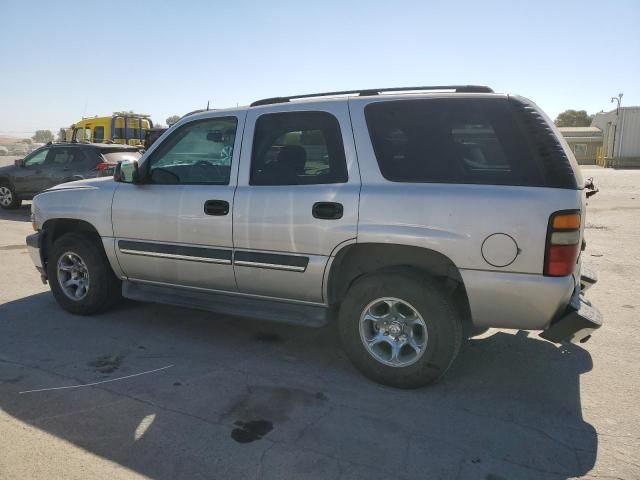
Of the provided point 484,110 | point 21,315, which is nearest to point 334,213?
point 484,110

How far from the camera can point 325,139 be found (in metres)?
3.74

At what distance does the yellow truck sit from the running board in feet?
50.9

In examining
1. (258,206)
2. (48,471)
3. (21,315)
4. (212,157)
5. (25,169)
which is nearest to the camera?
(48,471)

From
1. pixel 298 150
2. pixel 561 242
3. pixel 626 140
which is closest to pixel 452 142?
pixel 561 242

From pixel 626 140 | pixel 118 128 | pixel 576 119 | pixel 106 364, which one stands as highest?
pixel 576 119

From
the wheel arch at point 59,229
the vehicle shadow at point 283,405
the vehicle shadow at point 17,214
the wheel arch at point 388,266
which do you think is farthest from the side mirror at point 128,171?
the vehicle shadow at point 17,214

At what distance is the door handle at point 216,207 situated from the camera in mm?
3957

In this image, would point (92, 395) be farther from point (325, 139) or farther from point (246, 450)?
point (325, 139)

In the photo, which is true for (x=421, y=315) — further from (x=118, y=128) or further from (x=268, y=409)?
(x=118, y=128)

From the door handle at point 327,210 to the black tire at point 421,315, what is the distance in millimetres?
487

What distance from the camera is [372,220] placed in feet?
11.2

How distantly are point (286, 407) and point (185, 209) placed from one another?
181 centimetres

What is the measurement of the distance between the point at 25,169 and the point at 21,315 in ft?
30.3

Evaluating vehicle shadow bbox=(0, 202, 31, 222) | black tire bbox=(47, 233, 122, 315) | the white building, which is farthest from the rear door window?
the white building
